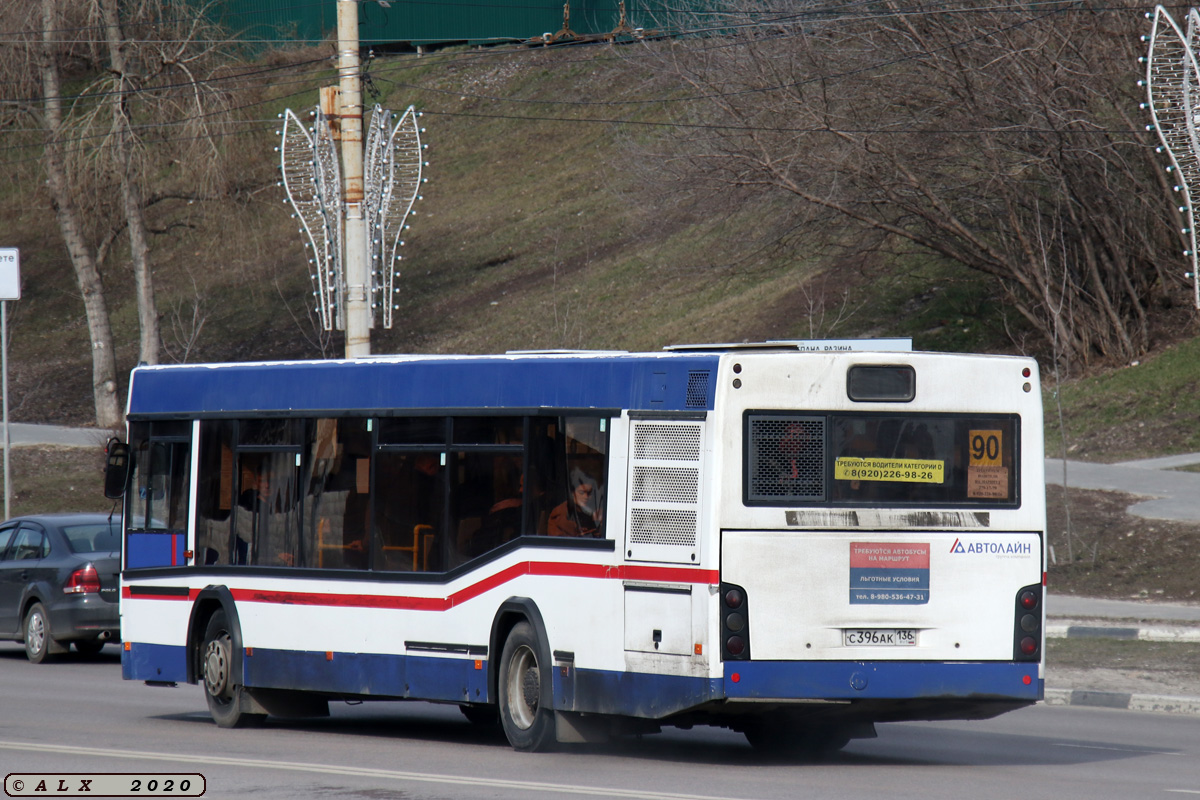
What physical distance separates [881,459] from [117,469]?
6622 millimetres

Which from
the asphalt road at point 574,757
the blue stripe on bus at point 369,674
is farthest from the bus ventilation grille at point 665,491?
the blue stripe on bus at point 369,674

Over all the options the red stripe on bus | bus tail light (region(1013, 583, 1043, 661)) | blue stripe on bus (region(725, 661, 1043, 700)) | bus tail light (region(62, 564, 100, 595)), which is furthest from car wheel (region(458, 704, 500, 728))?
bus tail light (region(62, 564, 100, 595))

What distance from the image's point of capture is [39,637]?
17328mm

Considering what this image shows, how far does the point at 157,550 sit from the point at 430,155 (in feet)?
147

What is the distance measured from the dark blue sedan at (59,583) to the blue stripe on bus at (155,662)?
3.43 meters

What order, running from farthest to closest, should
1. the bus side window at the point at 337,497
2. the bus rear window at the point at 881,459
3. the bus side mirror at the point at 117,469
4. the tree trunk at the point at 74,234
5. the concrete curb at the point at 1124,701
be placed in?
the tree trunk at the point at 74,234, the concrete curb at the point at 1124,701, the bus side mirror at the point at 117,469, the bus side window at the point at 337,497, the bus rear window at the point at 881,459

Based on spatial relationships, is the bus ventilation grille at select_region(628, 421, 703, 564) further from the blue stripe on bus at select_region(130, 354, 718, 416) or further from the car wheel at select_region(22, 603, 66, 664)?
the car wheel at select_region(22, 603, 66, 664)

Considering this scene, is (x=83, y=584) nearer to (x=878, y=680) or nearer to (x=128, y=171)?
(x=878, y=680)

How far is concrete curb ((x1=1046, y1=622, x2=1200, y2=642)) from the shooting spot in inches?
671

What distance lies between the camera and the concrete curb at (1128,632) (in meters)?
17.0

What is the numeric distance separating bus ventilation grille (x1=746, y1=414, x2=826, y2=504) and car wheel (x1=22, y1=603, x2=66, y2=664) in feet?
33.2

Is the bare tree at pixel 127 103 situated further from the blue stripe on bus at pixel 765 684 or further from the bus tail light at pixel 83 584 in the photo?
the blue stripe on bus at pixel 765 684

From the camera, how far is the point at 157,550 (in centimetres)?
1334

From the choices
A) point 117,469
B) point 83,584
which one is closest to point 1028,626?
point 117,469
